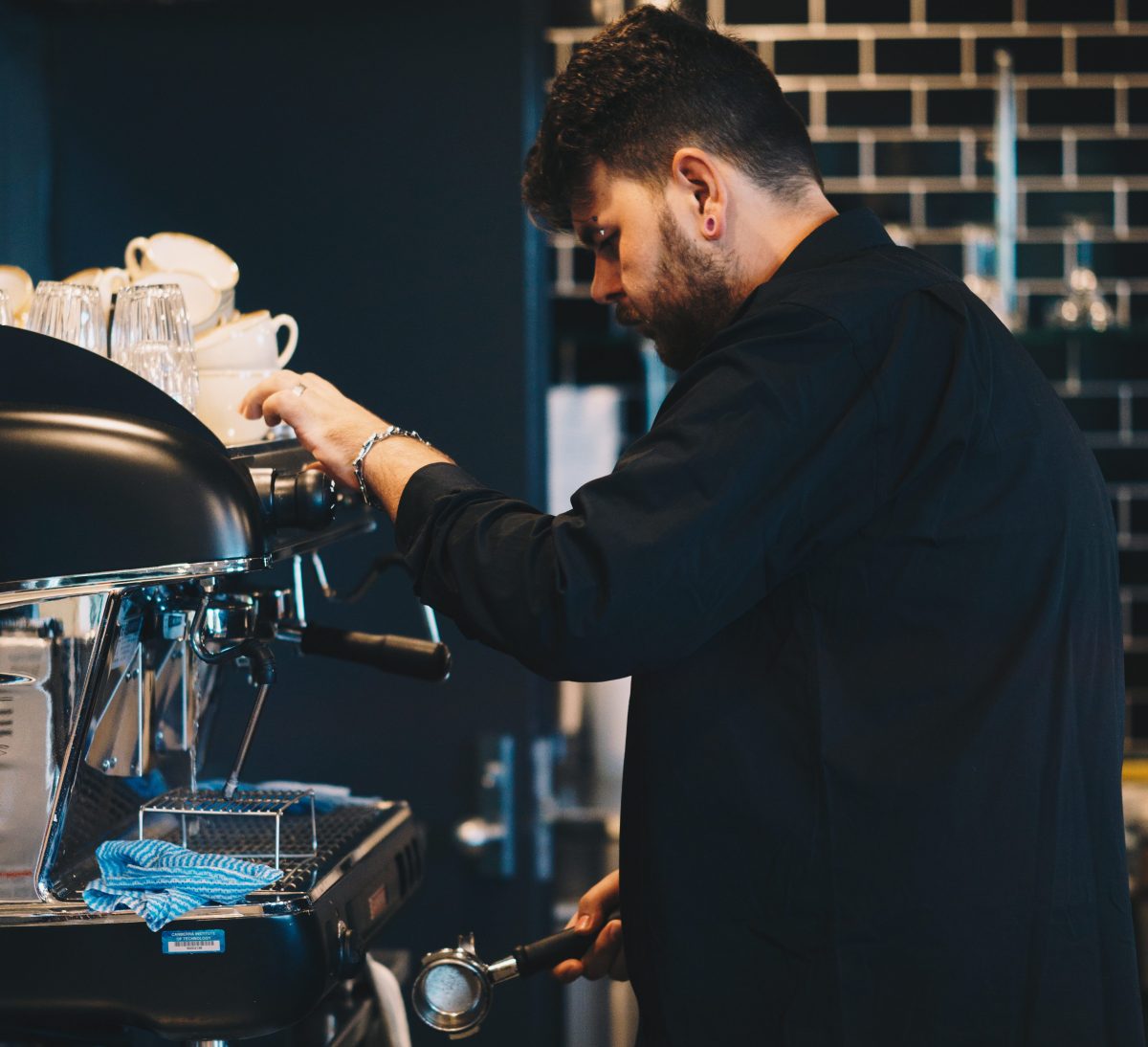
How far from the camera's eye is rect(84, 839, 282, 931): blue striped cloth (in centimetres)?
100

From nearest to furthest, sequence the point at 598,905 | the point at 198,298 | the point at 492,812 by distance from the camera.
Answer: the point at 598,905 < the point at 198,298 < the point at 492,812

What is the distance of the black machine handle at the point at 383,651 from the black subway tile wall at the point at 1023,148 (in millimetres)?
2271

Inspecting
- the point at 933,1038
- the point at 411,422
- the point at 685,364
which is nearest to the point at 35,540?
the point at 685,364

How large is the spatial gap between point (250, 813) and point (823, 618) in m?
0.45

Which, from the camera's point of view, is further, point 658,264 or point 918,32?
point 918,32

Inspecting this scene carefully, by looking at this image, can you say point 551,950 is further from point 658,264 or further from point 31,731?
point 658,264

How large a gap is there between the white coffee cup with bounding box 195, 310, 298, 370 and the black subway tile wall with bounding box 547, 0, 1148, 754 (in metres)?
2.18

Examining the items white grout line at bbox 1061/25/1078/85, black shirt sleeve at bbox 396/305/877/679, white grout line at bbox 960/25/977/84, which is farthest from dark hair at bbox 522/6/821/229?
white grout line at bbox 1061/25/1078/85

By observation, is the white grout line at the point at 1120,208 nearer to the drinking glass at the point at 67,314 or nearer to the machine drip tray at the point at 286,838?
the machine drip tray at the point at 286,838

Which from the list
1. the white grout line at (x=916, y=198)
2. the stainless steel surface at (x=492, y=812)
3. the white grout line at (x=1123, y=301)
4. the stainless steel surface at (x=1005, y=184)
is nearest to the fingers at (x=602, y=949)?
the stainless steel surface at (x=492, y=812)

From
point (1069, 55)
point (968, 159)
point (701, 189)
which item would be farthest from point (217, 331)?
point (1069, 55)

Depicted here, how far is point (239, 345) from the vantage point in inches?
50.8

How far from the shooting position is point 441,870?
6.32 ft

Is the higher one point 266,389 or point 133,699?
point 266,389
